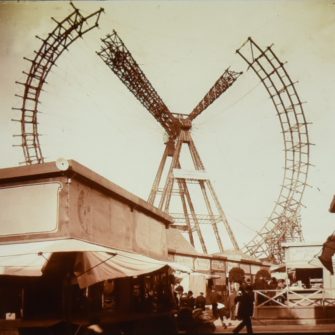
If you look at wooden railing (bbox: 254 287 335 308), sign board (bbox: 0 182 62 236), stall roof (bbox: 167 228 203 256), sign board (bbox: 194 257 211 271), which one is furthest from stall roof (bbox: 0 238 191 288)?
stall roof (bbox: 167 228 203 256)

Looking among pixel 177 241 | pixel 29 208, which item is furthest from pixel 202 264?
pixel 29 208

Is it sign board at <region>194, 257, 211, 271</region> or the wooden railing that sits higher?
sign board at <region>194, 257, 211, 271</region>

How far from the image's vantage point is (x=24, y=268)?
8.84 metres

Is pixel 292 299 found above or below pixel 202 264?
below

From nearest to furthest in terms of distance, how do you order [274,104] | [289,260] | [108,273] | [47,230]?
1. [108,273]
2. [47,230]
3. [289,260]
4. [274,104]

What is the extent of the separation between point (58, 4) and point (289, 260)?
1840 centimetres

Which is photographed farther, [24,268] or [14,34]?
[14,34]

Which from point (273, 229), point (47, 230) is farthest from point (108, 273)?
point (273, 229)

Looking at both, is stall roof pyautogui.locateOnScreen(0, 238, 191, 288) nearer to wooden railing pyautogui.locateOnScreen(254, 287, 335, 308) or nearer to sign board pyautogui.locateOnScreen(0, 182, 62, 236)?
sign board pyautogui.locateOnScreen(0, 182, 62, 236)

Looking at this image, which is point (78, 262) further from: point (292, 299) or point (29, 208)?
point (292, 299)

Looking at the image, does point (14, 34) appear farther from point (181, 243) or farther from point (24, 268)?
point (181, 243)

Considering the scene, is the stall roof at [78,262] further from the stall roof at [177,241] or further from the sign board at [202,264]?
the stall roof at [177,241]

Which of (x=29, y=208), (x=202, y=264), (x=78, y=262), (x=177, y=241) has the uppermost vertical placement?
(x=177, y=241)

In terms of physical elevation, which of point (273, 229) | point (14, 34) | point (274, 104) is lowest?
point (273, 229)
